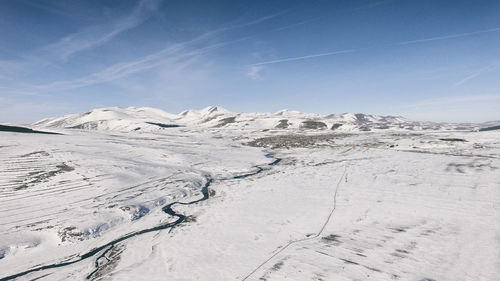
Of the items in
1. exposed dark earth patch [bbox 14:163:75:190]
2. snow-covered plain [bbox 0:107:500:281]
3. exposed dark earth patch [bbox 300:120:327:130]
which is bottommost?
snow-covered plain [bbox 0:107:500:281]

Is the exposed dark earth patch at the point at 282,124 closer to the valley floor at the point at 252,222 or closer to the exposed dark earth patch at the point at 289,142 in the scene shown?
the exposed dark earth patch at the point at 289,142

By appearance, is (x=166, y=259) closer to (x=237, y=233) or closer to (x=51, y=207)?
(x=237, y=233)

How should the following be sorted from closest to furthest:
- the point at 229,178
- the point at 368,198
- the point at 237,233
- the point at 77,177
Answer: the point at 237,233 → the point at 368,198 → the point at 77,177 → the point at 229,178

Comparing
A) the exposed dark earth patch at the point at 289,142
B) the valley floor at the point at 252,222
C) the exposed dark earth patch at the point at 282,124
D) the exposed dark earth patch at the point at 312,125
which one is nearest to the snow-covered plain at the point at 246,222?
the valley floor at the point at 252,222

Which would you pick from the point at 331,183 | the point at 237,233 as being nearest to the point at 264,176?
the point at 331,183

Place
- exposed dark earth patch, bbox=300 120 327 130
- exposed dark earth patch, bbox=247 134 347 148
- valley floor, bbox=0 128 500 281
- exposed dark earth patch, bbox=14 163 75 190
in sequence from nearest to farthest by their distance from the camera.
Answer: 1. valley floor, bbox=0 128 500 281
2. exposed dark earth patch, bbox=14 163 75 190
3. exposed dark earth patch, bbox=247 134 347 148
4. exposed dark earth patch, bbox=300 120 327 130

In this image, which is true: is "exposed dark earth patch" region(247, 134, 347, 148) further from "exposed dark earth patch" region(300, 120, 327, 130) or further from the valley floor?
"exposed dark earth patch" region(300, 120, 327, 130)

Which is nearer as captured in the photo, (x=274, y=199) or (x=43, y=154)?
(x=274, y=199)

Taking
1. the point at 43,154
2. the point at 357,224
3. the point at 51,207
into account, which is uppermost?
the point at 43,154

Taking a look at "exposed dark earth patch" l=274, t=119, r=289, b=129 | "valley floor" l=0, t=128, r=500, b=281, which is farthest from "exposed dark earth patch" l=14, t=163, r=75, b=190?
"exposed dark earth patch" l=274, t=119, r=289, b=129
